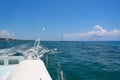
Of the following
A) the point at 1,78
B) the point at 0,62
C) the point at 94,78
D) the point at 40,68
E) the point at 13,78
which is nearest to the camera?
the point at 13,78

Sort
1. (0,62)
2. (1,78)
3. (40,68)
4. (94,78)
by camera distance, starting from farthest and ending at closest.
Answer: (94,78)
(0,62)
(1,78)
(40,68)

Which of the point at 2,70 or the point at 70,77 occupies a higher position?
the point at 2,70

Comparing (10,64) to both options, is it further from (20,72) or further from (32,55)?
(20,72)

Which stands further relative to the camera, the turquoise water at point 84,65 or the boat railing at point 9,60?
the turquoise water at point 84,65

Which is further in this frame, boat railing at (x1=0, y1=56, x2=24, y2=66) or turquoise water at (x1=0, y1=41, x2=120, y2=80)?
turquoise water at (x1=0, y1=41, x2=120, y2=80)

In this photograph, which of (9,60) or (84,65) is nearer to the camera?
(9,60)

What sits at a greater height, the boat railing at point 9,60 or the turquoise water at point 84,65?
the boat railing at point 9,60

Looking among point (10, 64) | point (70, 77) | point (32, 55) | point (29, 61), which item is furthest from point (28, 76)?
point (70, 77)

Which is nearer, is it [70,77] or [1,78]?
[1,78]

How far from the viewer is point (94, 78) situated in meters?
25.4

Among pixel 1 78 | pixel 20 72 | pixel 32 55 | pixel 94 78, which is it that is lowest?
pixel 94 78

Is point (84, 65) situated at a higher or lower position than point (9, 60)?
lower

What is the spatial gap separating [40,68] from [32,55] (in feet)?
7.34

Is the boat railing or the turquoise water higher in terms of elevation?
the boat railing
